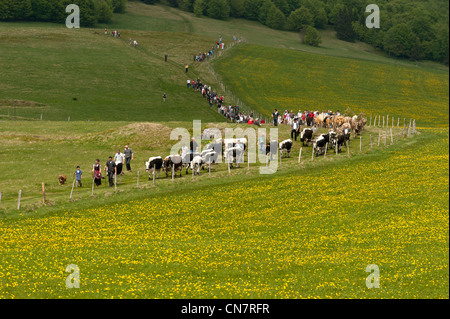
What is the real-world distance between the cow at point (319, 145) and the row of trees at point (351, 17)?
118710 mm

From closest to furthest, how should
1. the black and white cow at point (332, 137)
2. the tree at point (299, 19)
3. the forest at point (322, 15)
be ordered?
the black and white cow at point (332, 137)
the forest at point (322, 15)
the tree at point (299, 19)

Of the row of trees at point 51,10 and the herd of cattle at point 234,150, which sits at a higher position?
the row of trees at point 51,10

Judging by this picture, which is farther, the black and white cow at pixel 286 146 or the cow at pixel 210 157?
the black and white cow at pixel 286 146

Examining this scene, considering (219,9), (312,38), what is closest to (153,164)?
(312,38)

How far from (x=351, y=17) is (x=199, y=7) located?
45.2m

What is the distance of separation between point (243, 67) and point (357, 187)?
292 feet

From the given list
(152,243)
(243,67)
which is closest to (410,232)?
(152,243)

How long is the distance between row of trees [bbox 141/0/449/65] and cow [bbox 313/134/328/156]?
119 m

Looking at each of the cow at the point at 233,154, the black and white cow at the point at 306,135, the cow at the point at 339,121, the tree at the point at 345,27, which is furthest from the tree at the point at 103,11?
the cow at the point at 233,154

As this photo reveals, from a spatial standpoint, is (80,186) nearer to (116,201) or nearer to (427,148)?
(116,201)

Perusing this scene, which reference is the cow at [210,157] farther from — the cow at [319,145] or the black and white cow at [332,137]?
the black and white cow at [332,137]

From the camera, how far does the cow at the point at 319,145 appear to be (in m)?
50.6

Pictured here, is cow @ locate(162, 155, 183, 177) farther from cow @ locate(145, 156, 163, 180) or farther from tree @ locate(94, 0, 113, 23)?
tree @ locate(94, 0, 113, 23)

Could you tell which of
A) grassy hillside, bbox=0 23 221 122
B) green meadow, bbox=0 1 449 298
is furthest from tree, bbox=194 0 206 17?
green meadow, bbox=0 1 449 298
